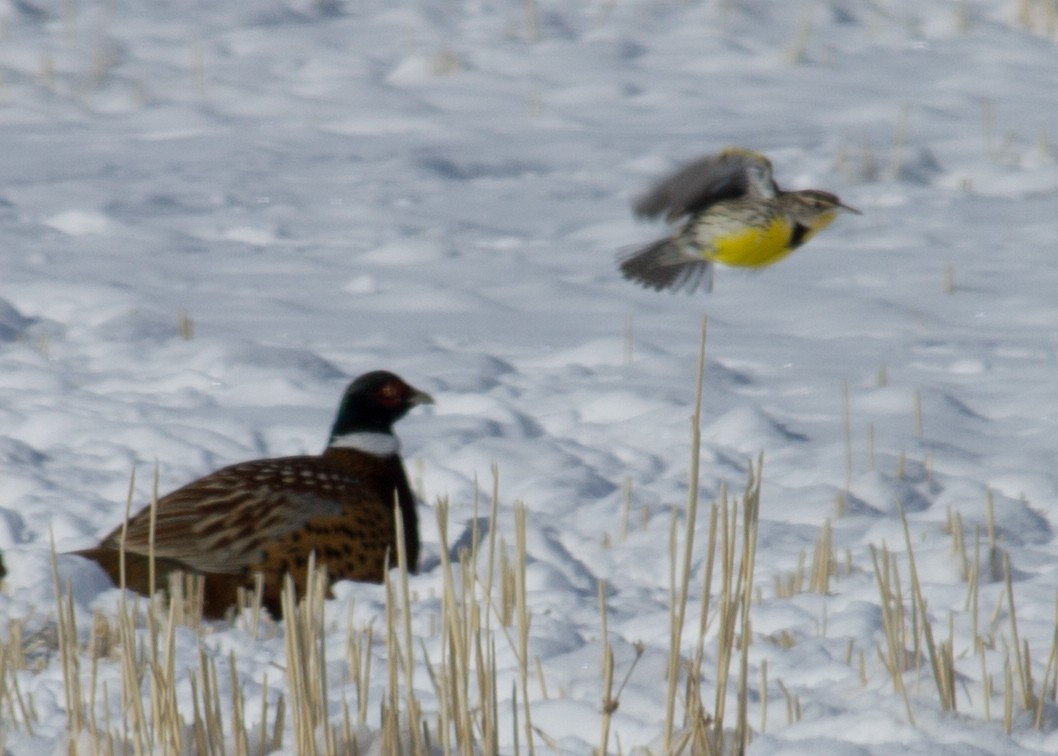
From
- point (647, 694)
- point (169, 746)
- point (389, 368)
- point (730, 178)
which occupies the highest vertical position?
Answer: point (730, 178)

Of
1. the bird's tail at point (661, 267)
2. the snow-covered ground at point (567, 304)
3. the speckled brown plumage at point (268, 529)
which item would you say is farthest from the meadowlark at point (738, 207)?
the speckled brown plumage at point (268, 529)

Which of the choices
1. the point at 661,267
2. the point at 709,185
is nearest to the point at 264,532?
the point at 709,185

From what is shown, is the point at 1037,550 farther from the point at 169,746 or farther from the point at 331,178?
the point at 331,178

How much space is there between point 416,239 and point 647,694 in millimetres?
6494

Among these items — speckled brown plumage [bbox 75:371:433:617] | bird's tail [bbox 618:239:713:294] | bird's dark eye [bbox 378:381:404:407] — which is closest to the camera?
speckled brown plumage [bbox 75:371:433:617]

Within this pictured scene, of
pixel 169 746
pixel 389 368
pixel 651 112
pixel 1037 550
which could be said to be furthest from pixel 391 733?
pixel 651 112

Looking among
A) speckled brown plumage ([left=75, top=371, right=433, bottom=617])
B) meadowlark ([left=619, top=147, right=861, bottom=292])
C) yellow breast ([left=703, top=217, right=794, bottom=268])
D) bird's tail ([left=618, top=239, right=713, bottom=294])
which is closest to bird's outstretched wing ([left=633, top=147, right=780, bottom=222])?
meadowlark ([left=619, top=147, right=861, bottom=292])

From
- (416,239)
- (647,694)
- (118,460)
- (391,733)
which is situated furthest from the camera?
(416,239)

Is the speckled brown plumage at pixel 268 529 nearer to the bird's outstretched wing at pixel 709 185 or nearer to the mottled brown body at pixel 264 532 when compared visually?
the mottled brown body at pixel 264 532

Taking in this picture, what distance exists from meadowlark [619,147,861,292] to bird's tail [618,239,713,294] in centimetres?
33

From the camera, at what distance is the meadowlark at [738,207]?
18.5 feet

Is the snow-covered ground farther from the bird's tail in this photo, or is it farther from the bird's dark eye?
the bird's tail

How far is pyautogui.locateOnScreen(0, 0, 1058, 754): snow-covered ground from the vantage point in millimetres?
4574

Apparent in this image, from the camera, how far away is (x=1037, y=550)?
5535 mm
